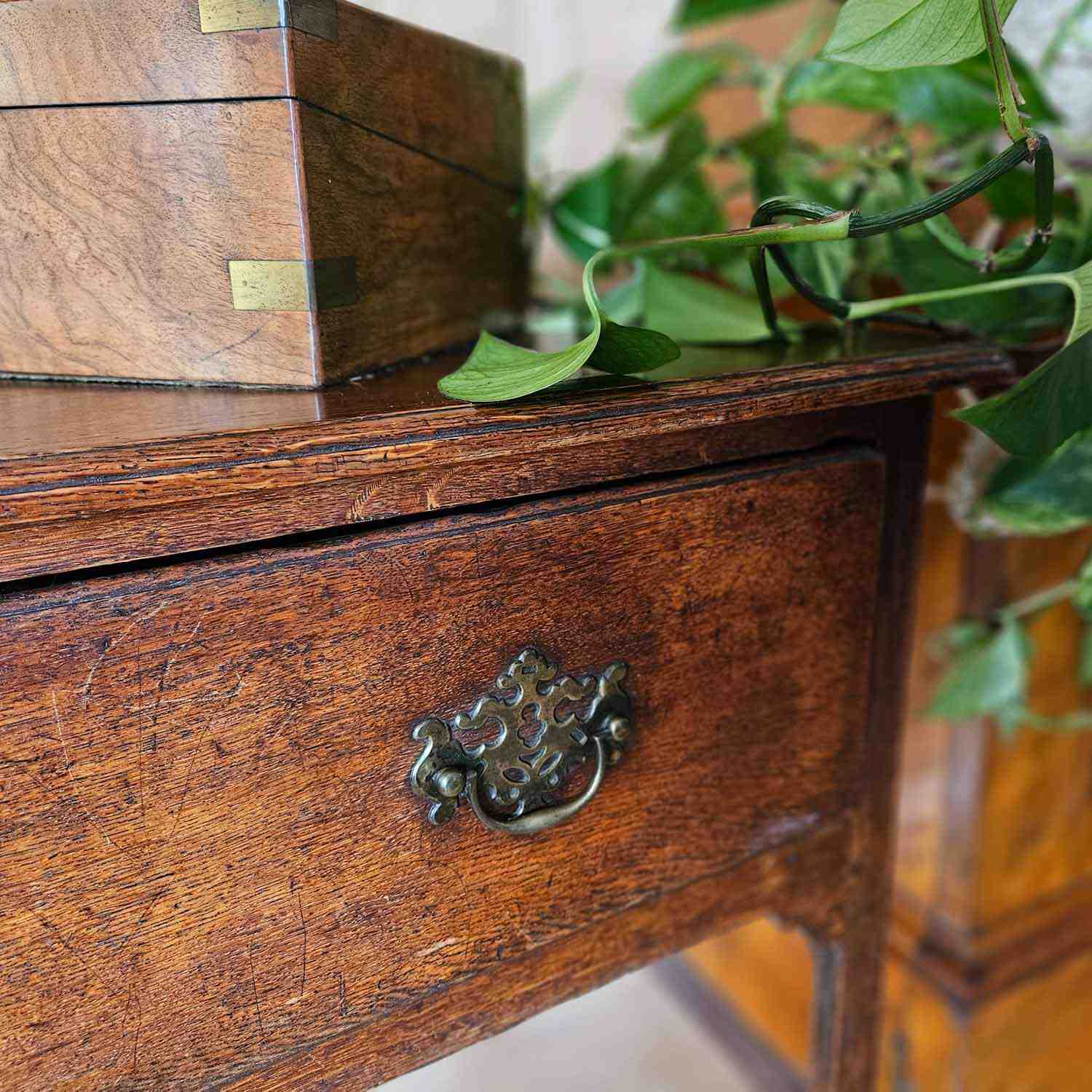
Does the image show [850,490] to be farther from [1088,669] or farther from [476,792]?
[1088,669]

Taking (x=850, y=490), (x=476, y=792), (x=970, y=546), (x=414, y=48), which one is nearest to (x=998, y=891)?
(x=970, y=546)

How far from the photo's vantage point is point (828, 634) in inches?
19.2

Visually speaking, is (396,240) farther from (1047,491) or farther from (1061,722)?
(1061,722)

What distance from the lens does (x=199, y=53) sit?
0.36 meters

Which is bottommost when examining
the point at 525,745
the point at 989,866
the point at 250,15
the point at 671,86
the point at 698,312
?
the point at 989,866

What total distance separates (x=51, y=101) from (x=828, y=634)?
0.43 meters

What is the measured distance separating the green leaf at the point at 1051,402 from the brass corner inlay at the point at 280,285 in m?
0.27

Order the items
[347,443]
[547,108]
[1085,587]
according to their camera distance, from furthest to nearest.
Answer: [547,108], [1085,587], [347,443]

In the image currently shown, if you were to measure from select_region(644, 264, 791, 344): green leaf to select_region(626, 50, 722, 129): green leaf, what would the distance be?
11.9 inches

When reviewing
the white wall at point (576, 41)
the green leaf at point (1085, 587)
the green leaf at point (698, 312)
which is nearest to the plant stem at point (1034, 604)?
the green leaf at point (1085, 587)

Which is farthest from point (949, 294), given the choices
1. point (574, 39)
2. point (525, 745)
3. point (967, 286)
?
point (574, 39)

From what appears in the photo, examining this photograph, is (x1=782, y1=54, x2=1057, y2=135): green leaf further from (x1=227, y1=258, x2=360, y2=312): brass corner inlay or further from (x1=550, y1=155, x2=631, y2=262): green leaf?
(x1=227, y1=258, x2=360, y2=312): brass corner inlay

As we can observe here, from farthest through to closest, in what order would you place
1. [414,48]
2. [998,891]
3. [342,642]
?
[998,891] < [414,48] < [342,642]

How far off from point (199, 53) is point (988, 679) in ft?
2.12
